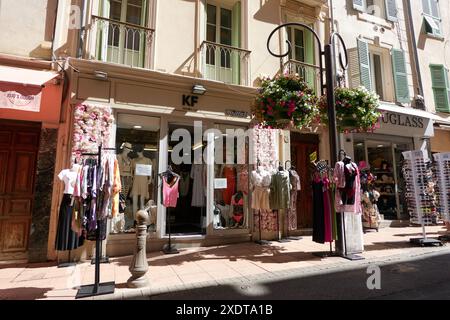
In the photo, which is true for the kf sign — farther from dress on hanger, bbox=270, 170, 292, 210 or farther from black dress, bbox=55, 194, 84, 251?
black dress, bbox=55, 194, 84, 251

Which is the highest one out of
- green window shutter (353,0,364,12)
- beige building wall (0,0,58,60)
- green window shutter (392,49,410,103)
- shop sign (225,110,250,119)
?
green window shutter (353,0,364,12)

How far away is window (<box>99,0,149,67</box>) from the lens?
22.6 ft

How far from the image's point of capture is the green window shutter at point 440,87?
11.5m

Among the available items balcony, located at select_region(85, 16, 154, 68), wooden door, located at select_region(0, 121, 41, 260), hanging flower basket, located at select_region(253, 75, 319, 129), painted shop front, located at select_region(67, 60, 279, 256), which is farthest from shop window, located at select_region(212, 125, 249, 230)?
wooden door, located at select_region(0, 121, 41, 260)

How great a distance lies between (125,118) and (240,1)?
4.95 m

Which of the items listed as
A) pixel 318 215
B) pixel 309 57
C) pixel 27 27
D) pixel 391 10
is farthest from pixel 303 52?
pixel 27 27

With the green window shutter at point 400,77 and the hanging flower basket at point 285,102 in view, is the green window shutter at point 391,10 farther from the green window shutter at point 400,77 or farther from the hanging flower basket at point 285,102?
the hanging flower basket at point 285,102

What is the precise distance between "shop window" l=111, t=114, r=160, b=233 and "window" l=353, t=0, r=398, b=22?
964 centimetres

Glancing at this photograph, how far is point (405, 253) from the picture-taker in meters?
6.07

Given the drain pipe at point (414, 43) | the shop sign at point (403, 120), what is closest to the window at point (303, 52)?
the shop sign at point (403, 120)

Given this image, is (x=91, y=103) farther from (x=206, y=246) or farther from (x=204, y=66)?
(x=206, y=246)

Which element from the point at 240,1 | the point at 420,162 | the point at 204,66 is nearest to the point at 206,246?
the point at 204,66

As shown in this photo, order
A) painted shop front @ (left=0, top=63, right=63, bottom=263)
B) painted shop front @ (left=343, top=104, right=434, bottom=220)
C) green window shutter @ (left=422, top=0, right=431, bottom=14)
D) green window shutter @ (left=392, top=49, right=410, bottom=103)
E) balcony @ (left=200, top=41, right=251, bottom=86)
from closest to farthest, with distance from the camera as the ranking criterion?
painted shop front @ (left=0, top=63, right=63, bottom=263) → balcony @ (left=200, top=41, right=251, bottom=86) → painted shop front @ (left=343, top=104, right=434, bottom=220) → green window shutter @ (left=392, top=49, right=410, bottom=103) → green window shutter @ (left=422, top=0, right=431, bottom=14)

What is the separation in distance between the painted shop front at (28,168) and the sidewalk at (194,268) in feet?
1.96
